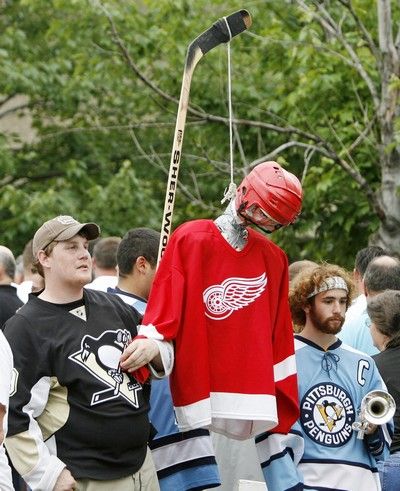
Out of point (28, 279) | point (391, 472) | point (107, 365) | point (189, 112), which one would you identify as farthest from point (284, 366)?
point (189, 112)

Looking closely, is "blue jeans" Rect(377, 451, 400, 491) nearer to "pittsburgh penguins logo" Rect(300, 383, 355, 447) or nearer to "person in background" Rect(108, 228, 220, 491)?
"pittsburgh penguins logo" Rect(300, 383, 355, 447)

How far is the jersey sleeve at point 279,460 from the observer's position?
19.7ft

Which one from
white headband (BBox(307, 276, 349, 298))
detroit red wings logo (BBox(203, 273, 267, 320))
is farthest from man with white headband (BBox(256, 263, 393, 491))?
Result: detroit red wings logo (BBox(203, 273, 267, 320))

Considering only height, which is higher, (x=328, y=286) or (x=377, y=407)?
(x=328, y=286)

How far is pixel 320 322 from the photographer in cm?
659

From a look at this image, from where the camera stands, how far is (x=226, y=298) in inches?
230

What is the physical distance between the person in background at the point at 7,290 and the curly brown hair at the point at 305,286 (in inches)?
105

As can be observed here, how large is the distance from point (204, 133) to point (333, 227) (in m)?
1.67

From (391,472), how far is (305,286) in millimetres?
1096

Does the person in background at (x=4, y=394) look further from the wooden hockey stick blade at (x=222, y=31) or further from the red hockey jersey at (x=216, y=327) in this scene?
the wooden hockey stick blade at (x=222, y=31)

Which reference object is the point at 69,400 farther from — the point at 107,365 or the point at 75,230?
the point at 75,230

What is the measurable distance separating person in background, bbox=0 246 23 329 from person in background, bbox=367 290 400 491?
2.70 metres

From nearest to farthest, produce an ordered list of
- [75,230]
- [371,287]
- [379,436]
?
1. [75,230]
2. [379,436]
3. [371,287]

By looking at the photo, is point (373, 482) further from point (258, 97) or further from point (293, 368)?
point (258, 97)
